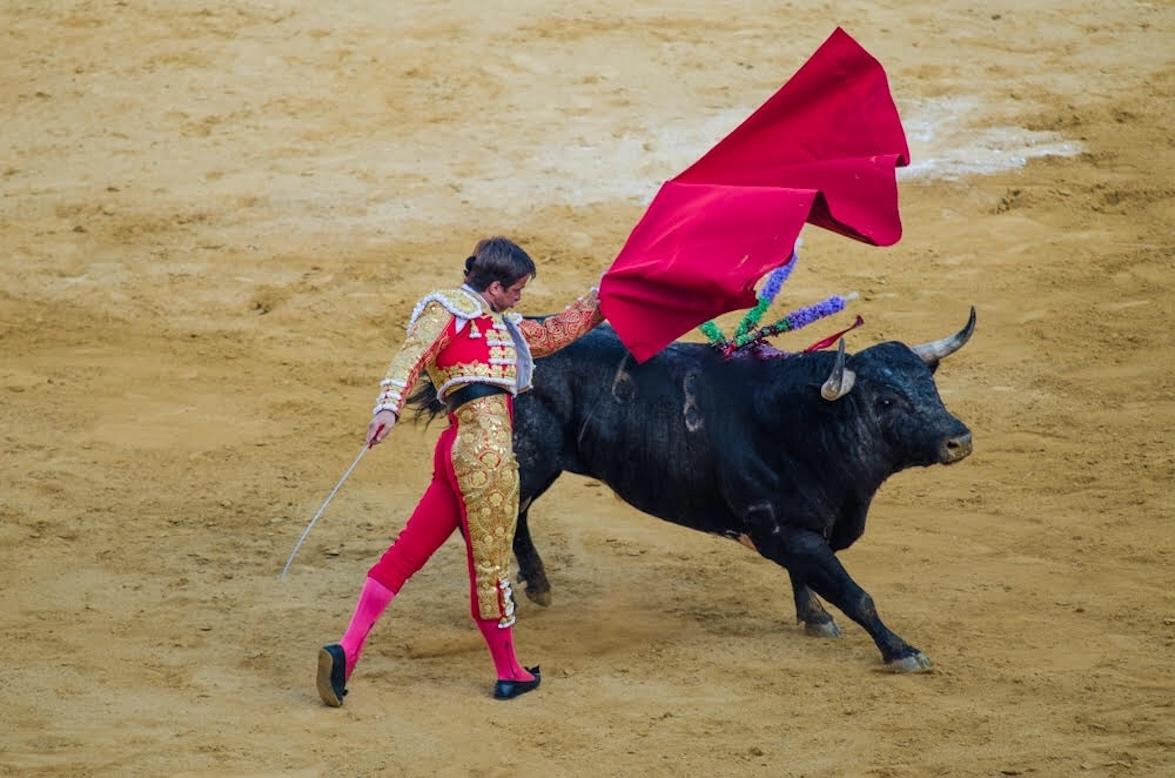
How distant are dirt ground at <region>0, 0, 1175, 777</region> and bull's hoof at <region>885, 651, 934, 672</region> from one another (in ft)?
0.22

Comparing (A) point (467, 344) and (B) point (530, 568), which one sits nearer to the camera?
(A) point (467, 344)

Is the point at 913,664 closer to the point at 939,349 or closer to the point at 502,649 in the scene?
the point at 939,349

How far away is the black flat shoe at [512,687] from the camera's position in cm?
676

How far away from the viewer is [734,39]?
1333 centimetres

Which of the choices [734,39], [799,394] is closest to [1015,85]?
[734,39]

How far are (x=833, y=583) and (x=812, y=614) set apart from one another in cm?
43

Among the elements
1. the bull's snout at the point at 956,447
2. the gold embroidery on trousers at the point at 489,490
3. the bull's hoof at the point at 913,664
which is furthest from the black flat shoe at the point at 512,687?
the bull's snout at the point at 956,447

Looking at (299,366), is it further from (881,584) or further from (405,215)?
(881,584)

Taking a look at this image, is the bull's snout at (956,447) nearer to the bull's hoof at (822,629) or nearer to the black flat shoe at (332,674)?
the bull's hoof at (822,629)

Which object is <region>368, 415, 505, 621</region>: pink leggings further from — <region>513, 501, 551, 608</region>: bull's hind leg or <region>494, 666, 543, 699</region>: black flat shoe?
<region>513, 501, 551, 608</region>: bull's hind leg

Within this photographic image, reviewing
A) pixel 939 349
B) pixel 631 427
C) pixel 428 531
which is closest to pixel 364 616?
pixel 428 531

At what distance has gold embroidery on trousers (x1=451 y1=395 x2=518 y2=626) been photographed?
6.60m

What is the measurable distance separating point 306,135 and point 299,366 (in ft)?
7.87

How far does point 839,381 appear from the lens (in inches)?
279
